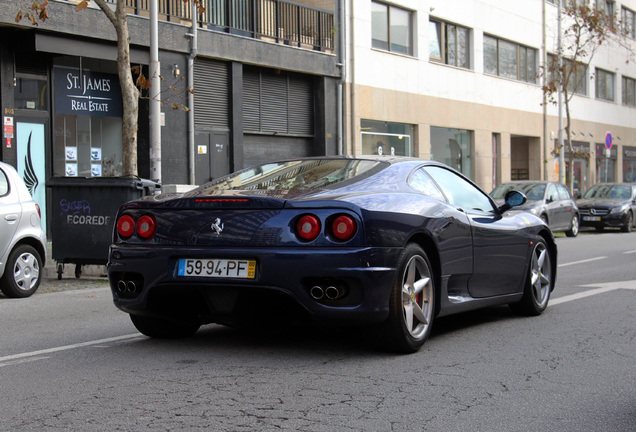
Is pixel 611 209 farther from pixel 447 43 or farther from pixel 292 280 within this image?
pixel 292 280

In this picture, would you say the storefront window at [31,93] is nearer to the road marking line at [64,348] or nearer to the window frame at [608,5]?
the road marking line at [64,348]

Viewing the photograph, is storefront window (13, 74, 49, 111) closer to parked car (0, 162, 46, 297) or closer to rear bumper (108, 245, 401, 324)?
parked car (0, 162, 46, 297)

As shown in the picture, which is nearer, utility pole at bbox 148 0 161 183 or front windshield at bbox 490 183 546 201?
utility pole at bbox 148 0 161 183

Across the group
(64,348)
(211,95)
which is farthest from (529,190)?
(64,348)

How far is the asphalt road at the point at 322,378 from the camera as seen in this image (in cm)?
420

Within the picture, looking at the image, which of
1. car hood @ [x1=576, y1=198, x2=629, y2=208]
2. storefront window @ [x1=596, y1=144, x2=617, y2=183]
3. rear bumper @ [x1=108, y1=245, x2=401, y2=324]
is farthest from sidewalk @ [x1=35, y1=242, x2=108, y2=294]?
storefront window @ [x1=596, y1=144, x2=617, y2=183]

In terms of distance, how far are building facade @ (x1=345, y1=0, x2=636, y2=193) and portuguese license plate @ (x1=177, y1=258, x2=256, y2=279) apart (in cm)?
2053

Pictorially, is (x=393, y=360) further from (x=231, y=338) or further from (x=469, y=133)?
(x=469, y=133)

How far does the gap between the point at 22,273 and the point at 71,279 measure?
241 centimetres

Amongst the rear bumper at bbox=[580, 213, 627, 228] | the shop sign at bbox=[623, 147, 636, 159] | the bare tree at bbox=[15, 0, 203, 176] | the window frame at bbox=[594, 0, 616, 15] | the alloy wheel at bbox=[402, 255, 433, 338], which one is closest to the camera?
the alloy wheel at bbox=[402, 255, 433, 338]

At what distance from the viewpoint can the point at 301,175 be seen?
6.28m

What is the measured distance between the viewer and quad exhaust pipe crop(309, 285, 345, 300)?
5316 mm

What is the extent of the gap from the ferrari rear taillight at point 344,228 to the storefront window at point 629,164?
44898 millimetres

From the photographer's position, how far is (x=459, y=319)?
760cm
